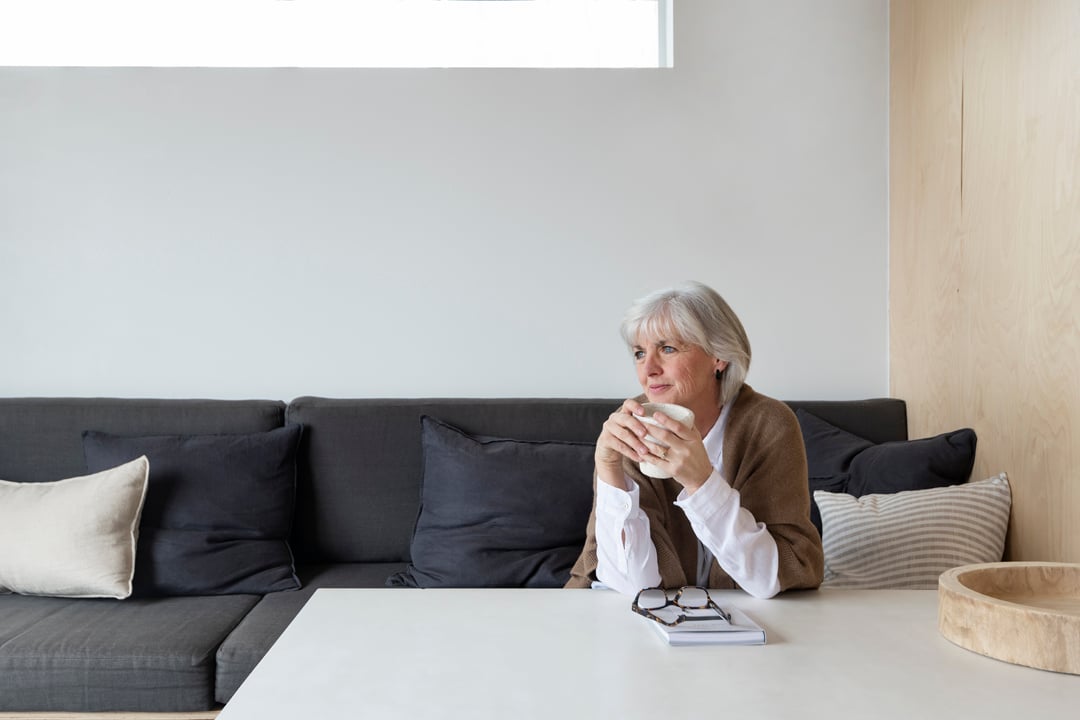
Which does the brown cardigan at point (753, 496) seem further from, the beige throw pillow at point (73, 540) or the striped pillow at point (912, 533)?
the beige throw pillow at point (73, 540)

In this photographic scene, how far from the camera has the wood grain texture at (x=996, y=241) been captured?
2.11 m

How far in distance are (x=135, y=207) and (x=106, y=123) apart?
282mm

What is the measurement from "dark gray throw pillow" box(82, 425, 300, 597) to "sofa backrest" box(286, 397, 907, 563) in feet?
0.34

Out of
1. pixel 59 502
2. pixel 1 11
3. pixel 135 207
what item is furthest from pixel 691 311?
pixel 1 11

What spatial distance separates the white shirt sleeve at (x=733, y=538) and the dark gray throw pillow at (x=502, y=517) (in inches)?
37.5

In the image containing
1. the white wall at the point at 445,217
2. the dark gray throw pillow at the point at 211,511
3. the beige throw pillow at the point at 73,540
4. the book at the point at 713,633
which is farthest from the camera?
the white wall at the point at 445,217

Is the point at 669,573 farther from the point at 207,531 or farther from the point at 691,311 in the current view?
the point at 207,531

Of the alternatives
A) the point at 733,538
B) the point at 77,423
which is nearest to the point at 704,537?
the point at 733,538

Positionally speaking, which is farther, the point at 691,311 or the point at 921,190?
the point at 921,190

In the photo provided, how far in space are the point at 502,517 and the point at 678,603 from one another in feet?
3.90

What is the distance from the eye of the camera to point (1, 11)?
3.16 m

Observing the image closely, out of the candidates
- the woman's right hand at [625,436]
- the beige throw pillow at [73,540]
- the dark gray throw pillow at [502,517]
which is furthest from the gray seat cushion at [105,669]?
the woman's right hand at [625,436]

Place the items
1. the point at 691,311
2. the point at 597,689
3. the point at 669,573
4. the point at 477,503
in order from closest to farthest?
the point at 597,689
the point at 669,573
the point at 691,311
the point at 477,503

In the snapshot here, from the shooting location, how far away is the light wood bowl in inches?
44.2
